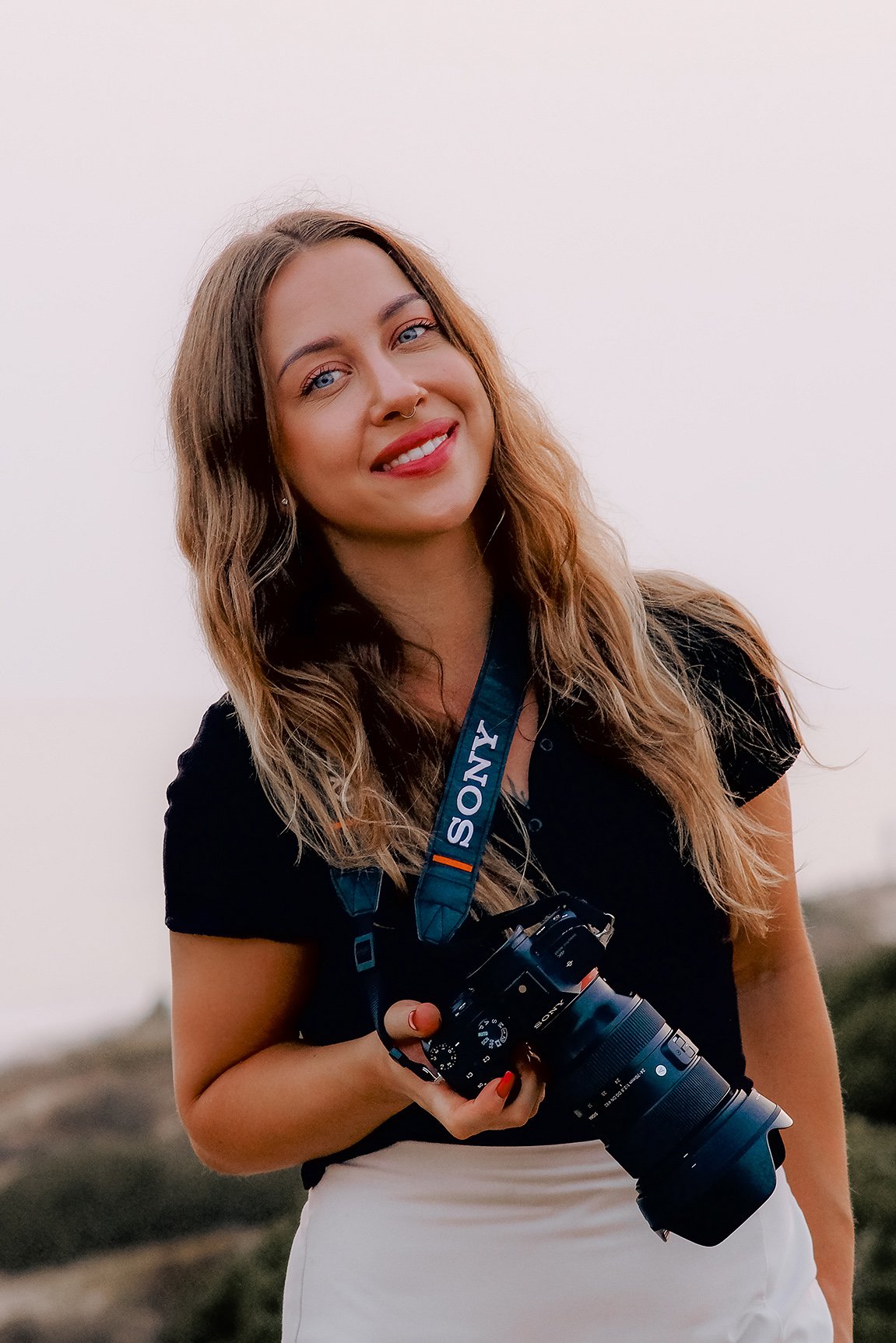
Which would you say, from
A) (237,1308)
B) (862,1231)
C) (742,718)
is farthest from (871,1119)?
(742,718)

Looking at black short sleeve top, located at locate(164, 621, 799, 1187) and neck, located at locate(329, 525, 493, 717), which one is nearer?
black short sleeve top, located at locate(164, 621, 799, 1187)

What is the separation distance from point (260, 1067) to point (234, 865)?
0.60 feet

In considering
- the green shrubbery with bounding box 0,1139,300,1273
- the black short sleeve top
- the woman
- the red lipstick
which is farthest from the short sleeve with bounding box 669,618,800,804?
the green shrubbery with bounding box 0,1139,300,1273

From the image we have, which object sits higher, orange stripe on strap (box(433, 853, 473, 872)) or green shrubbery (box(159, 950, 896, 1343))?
orange stripe on strap (box(433, 853, 473, 872))

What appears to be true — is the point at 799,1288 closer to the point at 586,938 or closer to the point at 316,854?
the point at 586,938

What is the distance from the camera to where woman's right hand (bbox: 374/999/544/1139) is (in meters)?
0.93

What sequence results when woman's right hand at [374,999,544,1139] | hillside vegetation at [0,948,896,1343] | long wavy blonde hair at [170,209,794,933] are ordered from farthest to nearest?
hillside vegetation at [0,948,896,1343]
long wavy blonde hair at [170,209,794,933]
woman's right hand at [374,999,544,1139]

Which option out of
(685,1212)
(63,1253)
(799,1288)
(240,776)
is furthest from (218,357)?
(63,1253)

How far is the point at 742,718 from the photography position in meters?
1.23

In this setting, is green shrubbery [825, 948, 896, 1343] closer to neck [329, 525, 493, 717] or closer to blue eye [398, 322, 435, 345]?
neck [329, 525, 493, 717]

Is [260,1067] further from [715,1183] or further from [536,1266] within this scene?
[715,1183]

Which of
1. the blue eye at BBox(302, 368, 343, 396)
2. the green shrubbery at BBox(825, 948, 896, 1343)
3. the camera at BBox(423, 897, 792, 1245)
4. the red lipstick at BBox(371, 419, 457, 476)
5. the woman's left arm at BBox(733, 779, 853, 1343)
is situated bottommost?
the green shrubbery at BBox(825, 948, 896, 1343)

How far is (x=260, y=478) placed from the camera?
1263 millimetres

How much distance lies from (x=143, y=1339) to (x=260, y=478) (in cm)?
221
